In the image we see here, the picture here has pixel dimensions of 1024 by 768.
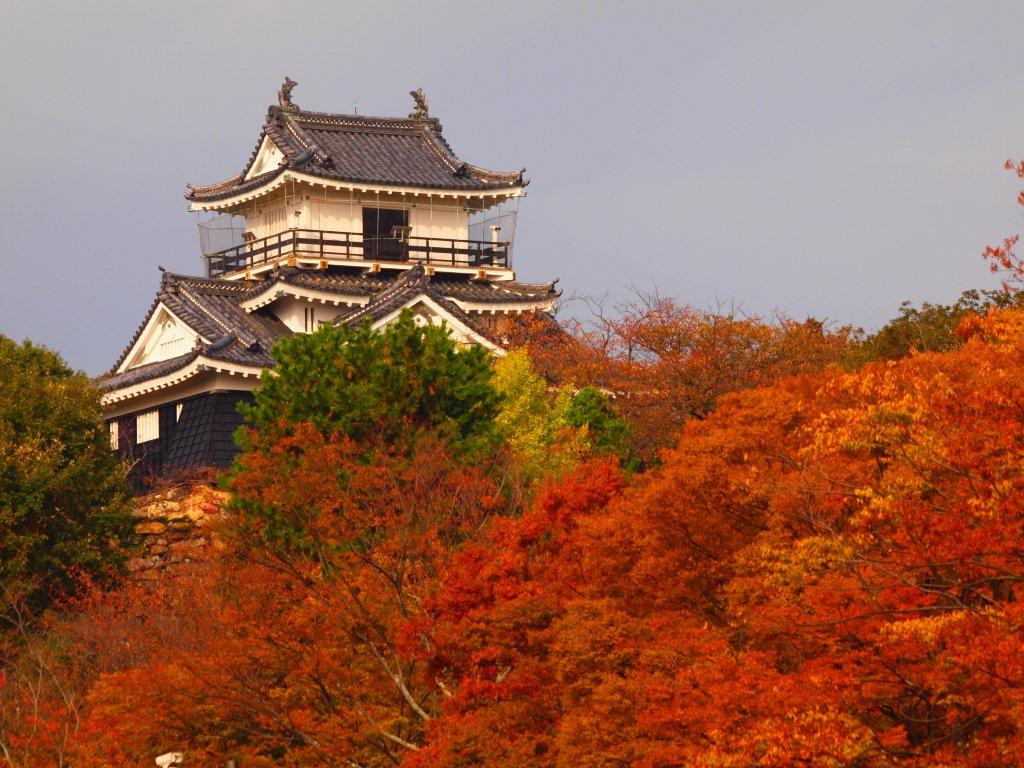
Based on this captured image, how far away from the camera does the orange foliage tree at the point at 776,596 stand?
746 inches

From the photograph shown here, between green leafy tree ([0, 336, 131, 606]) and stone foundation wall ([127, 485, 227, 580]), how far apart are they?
2.50 feet

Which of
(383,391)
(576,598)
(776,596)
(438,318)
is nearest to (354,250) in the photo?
(438,318)

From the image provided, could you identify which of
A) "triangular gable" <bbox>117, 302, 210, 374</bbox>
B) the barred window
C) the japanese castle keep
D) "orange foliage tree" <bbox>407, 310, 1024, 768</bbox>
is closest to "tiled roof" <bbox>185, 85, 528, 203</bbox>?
the japanese castle keep

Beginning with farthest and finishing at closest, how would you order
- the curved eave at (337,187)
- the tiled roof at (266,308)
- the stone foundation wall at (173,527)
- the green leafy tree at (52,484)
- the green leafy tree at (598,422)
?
1. the curved eave at (337,187)
2. the tiled roof at (266,308)
3. the green leafy tree at (598,422)
4. the stone foundation wall at (173,527)
5. the green leafy tree at (52,484)

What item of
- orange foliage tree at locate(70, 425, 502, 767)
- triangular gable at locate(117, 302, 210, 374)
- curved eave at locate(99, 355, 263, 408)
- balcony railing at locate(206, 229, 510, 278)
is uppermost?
balcony railing at locate(206, 229, 510, 278)

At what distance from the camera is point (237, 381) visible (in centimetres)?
4359

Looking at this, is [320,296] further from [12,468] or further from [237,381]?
[12,468]

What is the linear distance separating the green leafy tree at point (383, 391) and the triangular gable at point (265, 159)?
19.0 meters

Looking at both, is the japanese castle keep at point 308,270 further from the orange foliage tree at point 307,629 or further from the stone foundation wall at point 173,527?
the orange foliage tree at point 307,629

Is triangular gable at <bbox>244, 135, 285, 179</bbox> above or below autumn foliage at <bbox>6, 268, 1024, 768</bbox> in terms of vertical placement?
above

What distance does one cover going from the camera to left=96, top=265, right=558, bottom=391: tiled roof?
43.6m

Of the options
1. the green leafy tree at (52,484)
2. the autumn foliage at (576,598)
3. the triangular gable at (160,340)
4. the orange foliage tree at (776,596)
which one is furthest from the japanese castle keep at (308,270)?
the orange foliage tree at (776,596)

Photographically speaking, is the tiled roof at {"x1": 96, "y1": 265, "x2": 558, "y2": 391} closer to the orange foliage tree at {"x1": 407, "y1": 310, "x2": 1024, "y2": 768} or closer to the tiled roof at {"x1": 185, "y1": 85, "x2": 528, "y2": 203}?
the tiled roof at {"x1": 185, "y1": 85, "x2": 528, "y2": 203}

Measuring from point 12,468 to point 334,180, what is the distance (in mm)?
16684
